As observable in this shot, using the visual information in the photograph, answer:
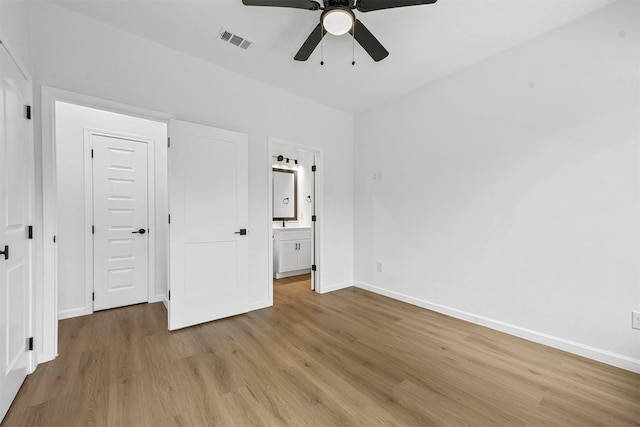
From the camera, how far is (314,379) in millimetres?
1925

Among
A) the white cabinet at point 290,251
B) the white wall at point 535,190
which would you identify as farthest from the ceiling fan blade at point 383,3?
the white cabinet at point 290,251

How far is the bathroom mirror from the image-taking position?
5183mm

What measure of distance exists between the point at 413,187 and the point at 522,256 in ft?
4.67

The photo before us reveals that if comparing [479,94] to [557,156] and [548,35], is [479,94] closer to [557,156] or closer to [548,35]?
[548,35]

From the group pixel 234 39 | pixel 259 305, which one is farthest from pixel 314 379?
pixel 234 39

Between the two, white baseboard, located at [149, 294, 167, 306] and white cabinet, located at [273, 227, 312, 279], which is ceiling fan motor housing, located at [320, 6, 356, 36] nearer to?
white cabinet, located at [273, 227, 312, 279]

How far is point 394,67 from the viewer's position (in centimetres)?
301

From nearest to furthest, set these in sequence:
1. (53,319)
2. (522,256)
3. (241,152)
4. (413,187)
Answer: (53,319) < (522,256) < (241,152) < (413,187)

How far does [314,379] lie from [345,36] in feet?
9.59

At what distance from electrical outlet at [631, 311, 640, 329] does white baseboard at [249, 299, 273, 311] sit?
11.0ft

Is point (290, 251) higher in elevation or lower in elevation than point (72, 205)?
lower

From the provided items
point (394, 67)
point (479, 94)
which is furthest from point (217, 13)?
point (479, 94)

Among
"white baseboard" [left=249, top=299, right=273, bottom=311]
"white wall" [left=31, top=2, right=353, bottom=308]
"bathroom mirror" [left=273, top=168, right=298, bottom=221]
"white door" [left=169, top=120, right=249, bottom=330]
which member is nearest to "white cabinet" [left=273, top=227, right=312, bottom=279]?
"bathroom mirror" [left=273, top=168, right=298, bottom=221]

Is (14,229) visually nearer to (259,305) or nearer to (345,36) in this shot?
(259,305)
